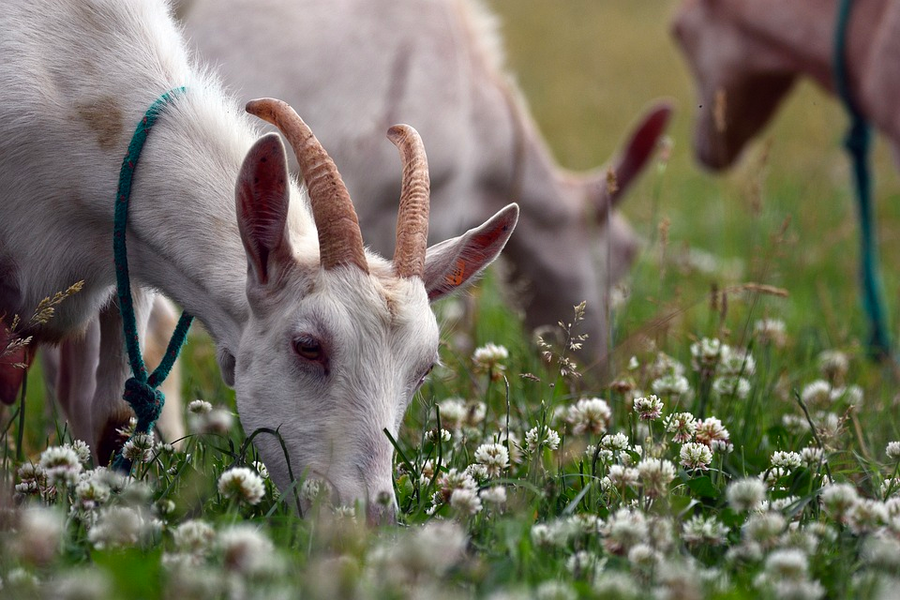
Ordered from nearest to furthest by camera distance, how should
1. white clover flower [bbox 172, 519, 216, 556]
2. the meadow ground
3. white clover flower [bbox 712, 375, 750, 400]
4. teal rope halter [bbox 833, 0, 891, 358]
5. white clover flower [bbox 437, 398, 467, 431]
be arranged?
the meadow ground
white clover flower [bbox 172, 519, 216, 556]
white clover flower [bbox 437, 398, 467, 431]
white clover flower [bbox 712, 375, 750, 400]
teal rope halter [bbox 833, 0, 891, 358]

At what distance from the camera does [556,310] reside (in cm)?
691

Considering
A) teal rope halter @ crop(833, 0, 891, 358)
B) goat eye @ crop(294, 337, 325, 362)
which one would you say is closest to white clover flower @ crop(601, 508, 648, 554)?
goat eye @ crop(294, 337, 325, 362)

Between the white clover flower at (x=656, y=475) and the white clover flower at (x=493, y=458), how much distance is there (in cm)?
40

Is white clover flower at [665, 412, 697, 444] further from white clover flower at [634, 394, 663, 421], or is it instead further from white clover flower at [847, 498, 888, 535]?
white clover flower at [847, 498, 888, 535]

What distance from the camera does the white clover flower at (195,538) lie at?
7.50 ft

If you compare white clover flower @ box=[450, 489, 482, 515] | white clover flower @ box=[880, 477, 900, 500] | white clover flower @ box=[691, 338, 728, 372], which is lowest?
white clover flower @ box=[691, 338, 728, 372]

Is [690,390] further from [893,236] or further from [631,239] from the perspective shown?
[893,236]

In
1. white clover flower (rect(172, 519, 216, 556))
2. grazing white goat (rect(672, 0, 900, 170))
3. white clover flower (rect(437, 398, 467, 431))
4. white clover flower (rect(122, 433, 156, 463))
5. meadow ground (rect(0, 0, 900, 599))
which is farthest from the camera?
grazing white goat (rect(672, 0, 900, 170))

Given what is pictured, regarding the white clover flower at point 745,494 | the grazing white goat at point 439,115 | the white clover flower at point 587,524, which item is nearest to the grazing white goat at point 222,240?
the white clover flower at point 587,524

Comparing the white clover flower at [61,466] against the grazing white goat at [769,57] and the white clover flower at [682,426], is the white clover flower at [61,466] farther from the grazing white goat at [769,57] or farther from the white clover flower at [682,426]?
the grazing white goat at [769,57]

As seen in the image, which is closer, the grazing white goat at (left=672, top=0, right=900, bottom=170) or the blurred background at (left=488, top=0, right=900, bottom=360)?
the blurred background at (left=488, top=0, right=900, bottom=360)

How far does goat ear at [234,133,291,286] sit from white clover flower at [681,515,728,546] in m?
1.26

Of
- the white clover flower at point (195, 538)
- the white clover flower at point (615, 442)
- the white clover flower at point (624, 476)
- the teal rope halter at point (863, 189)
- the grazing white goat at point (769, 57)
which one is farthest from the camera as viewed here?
the grazing white goat at point (769, 57)

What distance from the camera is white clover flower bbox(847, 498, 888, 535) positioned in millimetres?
2537
